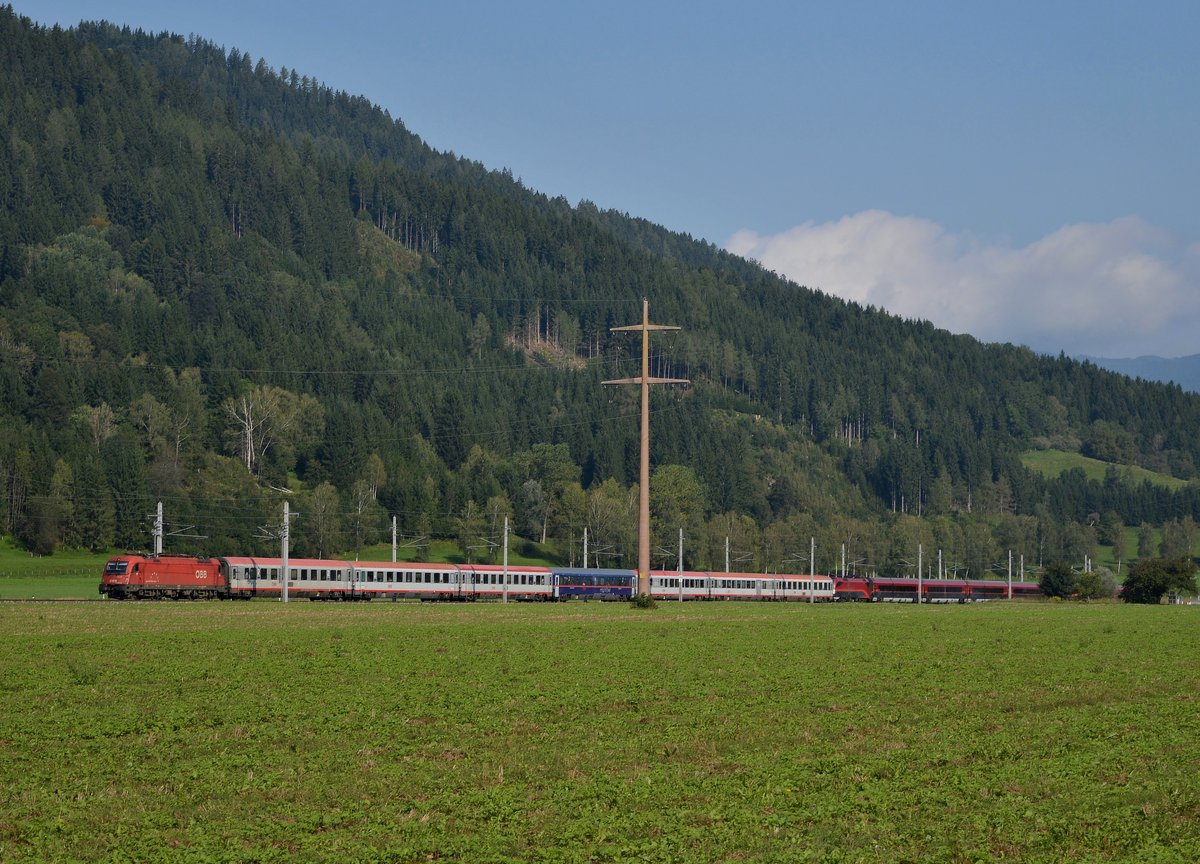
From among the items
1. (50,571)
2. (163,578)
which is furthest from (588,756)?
(50,571)

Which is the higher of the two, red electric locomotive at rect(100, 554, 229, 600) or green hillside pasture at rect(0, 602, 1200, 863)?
red electric locomotive at rect(100, 554, 229, 600)

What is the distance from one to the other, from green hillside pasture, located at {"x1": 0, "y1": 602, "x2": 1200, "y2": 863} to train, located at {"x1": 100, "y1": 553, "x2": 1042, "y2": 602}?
5612cm

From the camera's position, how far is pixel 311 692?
99.6ft

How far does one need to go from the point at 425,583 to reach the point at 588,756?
93794mm

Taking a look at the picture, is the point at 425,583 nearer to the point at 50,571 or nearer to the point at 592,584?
the point at 592,584

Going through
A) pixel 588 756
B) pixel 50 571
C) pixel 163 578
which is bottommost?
pixel 588 756

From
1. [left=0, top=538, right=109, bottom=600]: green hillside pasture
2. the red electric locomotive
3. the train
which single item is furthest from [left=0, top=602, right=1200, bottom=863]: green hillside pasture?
[left=0, top=538, right=109, bottom=600]: green hillside pasture

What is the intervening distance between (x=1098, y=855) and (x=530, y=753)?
30.6 feet

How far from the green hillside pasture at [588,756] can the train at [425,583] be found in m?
56.1

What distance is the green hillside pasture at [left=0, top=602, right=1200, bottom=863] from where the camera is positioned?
17281mm

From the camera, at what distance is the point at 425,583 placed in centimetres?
11512

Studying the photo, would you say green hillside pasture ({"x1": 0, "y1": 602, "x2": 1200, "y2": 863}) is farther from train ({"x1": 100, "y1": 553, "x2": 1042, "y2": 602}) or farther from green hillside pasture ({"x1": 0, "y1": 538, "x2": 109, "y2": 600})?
green hillside pasture ({"x1": 0, "y1": 538, "x2": 109, "y2": 600})

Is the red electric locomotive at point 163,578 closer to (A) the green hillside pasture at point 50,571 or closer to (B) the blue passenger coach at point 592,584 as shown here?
(A) the green hillside pasture at point 50,571

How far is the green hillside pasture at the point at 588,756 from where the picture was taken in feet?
56.7
